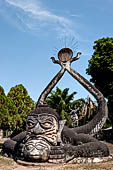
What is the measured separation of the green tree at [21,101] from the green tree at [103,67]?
9.64 metres

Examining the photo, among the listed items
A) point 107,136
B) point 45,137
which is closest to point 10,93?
point 107,136

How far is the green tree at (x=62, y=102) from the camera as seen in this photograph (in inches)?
1003

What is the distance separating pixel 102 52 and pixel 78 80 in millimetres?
9169

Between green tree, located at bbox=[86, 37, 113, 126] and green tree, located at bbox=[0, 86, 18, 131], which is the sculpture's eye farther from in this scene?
green tree, located at bbox=[0, 86, 18, 131]

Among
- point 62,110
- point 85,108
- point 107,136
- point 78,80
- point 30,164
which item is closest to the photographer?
point 30,164

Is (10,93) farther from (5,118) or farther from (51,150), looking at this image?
(51,150)

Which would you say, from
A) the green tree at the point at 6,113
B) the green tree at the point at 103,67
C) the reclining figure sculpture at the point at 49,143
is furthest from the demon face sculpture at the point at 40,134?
the green tree at the point at 6,113

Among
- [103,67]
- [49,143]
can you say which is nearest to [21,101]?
[103,67]

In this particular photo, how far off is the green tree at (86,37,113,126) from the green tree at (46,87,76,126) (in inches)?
233

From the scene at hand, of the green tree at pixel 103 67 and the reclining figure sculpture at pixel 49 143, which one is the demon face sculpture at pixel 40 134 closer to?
the reclining figure sculpture at pixel 49 143

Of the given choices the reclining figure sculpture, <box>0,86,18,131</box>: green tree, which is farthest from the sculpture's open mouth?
<box>0,86,18,131</box>: green tree

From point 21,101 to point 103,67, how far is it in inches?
453

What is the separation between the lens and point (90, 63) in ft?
68.7

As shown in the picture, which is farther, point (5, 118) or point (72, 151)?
point (5, 118)
